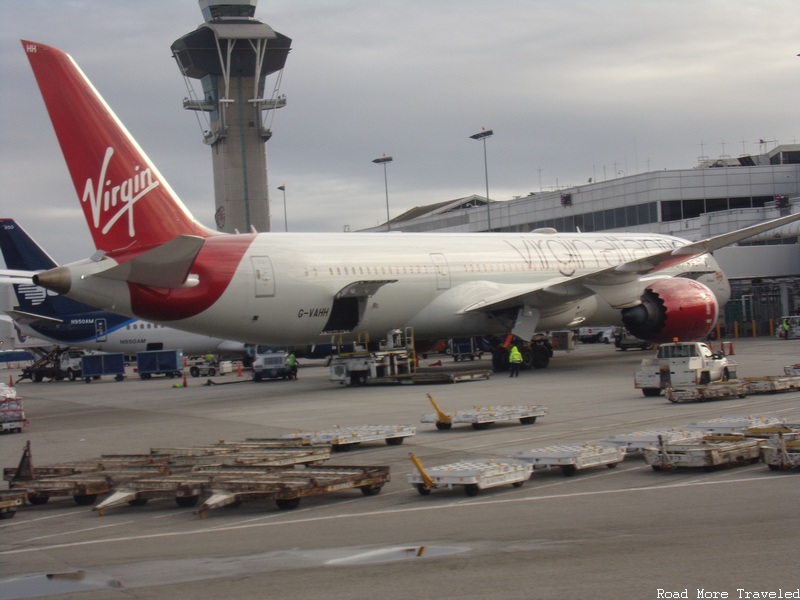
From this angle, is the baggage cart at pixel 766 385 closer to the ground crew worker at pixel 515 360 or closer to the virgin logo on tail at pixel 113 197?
the ground crew worker at pixel 515 360

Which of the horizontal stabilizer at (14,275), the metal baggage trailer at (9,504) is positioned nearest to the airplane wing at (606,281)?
the horizontal stabilizer at (14,275)

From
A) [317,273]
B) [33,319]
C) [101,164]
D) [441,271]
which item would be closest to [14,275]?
[101,164]

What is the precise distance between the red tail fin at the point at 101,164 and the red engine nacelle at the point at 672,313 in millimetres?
15946

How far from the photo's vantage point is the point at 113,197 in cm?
2731

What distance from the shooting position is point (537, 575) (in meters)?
8.48

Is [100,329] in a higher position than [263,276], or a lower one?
lower

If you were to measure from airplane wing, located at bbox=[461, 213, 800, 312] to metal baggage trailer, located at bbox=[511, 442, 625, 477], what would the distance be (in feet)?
59.6

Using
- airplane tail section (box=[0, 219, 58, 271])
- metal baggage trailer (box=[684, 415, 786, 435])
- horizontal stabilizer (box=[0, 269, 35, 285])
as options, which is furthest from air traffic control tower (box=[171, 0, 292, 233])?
metal baggage trailer (box=[684, 415, 786, 435])

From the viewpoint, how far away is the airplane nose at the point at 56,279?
83.6 ft

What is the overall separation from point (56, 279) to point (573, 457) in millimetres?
16435

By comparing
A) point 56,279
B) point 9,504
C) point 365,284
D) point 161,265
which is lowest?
point 9,504

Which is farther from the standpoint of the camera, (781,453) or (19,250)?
(19,250)

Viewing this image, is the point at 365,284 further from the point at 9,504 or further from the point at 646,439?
the point at 9,504

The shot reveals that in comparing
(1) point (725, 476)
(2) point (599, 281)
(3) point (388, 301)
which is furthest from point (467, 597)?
(2) point (599, 281)
